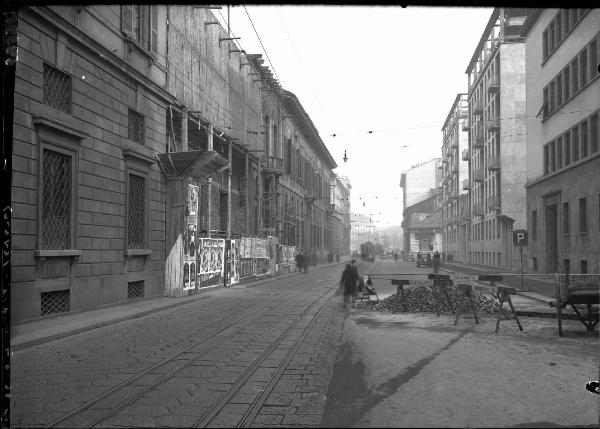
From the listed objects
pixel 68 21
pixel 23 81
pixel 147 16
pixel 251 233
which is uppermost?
pixel 147 16

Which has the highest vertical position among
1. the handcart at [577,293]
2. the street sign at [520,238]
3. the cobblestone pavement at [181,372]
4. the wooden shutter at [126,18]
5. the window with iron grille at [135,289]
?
the wooden shutter at [126,18]

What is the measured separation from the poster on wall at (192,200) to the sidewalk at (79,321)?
12.0ft

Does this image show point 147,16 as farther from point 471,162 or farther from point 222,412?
point 471,162

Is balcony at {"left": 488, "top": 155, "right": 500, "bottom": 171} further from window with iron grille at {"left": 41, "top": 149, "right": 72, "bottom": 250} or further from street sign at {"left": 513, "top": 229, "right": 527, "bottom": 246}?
window with iron grille at {"left": 41, "top": 149, "right": 72, "bottom": 250}

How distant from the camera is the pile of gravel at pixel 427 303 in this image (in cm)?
1454

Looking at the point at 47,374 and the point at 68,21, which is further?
the point at 68,21

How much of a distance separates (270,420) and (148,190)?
13.7 meters

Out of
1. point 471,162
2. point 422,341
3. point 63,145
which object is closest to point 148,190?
point 63,145

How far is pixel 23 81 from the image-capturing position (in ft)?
37.5

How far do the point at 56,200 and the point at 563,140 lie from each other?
80.3 feet

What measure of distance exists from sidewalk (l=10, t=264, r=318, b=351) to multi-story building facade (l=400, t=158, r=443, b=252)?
85.8 m

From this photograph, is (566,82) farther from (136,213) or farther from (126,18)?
(136,213)

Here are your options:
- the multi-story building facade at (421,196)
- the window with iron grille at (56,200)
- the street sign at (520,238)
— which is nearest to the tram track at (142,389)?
the window with iron grille at (56,200)

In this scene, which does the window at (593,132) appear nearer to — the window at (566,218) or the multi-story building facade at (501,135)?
the window at (566,218)
